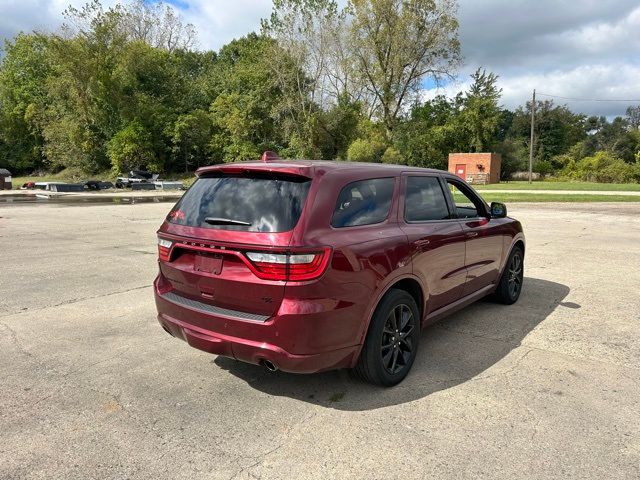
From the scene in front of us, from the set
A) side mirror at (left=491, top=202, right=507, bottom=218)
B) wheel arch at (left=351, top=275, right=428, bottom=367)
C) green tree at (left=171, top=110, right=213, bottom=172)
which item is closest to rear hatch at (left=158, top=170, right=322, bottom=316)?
wheel arch at (left=351, top=275, right=428, bottom=367)

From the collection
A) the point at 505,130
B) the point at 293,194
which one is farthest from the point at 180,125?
the point at 505,130

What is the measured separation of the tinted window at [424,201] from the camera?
157 inches

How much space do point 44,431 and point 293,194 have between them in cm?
224

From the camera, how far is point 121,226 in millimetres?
13852

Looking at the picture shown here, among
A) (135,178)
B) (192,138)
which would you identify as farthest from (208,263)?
(192,138)

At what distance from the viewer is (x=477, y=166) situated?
51812mm

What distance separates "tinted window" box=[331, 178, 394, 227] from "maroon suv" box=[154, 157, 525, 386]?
0.04 feet

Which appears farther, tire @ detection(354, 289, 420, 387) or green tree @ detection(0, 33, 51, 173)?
green tree @ detection(0, 33, 51, 173)

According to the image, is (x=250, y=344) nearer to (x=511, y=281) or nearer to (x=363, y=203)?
(x=363, y=203)

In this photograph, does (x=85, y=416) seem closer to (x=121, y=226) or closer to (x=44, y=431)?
(x=44, y=431)

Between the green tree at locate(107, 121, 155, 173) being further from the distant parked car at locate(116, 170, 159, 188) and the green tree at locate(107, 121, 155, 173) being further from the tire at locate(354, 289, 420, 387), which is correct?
the tire at locate(354, 289, 420, 387)

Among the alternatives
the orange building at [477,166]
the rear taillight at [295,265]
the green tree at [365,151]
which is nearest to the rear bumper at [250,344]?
the rear taillight at [295,265]

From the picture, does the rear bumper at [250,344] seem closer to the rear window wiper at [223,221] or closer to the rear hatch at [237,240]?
the rear hatch at [237,240]

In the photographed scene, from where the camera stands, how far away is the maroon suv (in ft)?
9.80
